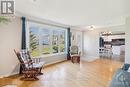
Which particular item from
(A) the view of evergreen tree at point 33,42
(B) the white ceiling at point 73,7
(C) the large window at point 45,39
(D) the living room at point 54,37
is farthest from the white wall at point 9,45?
(A) the view of evergreen tree at point 33,42

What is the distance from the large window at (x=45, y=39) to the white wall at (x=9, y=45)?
35.5 inches

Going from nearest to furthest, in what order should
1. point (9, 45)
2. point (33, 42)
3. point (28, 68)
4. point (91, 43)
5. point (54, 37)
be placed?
point (28, 68) < point (9, 45) < point (33, 42) < point (54, 37) < point (91, 43)

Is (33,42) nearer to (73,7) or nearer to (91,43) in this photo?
(73,7)

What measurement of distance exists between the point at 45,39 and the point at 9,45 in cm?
259

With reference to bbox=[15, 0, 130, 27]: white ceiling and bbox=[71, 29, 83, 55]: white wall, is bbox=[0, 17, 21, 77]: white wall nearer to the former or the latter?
bbox=[15, 0, 130, 27]: white ceiling

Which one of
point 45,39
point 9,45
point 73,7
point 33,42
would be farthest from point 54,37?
point 73,7

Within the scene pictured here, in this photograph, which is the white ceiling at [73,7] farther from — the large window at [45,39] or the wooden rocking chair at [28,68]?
the wooden rocking chair at [28,68]

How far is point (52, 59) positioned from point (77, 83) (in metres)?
3.73

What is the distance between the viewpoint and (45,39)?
753 centimetres

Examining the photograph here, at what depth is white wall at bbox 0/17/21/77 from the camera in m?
4.90

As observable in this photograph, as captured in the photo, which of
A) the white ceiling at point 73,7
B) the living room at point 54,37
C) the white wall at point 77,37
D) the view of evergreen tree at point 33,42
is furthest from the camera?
the white wall at point 77,37

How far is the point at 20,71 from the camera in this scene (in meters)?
5.49

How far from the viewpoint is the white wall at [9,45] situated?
490 cm

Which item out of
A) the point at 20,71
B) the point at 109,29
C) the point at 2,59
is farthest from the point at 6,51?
the point at 109,29
